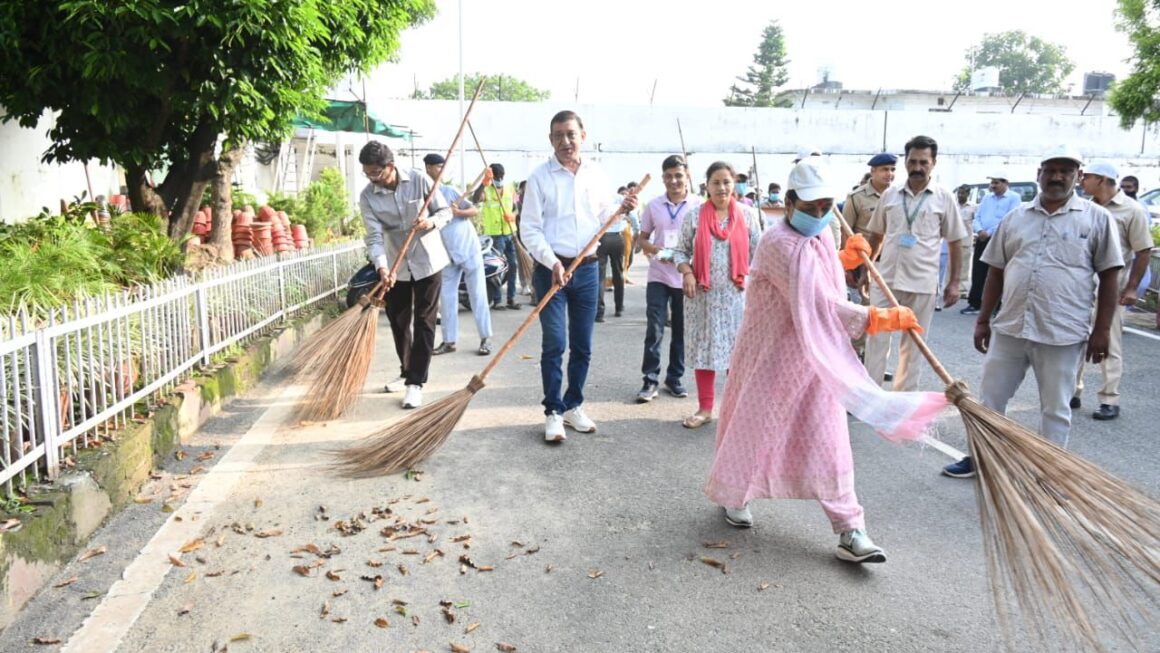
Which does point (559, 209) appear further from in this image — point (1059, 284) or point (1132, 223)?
point (1132, 223)

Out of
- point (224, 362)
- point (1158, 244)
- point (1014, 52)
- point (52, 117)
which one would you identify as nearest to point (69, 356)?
point (224, 362)

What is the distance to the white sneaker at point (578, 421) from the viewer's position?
5.35m

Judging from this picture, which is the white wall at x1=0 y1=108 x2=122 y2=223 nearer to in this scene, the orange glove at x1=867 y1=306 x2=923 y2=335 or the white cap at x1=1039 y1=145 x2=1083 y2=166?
the orange glove at x1=867 y1=306 x2=923 y2=335

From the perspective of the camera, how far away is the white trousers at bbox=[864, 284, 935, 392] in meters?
5.60

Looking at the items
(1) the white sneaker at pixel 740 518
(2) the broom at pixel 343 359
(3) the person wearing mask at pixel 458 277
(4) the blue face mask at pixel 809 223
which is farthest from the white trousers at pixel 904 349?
(3) the person wearing mask at pixel 458 277

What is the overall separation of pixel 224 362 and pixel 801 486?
4.40 meters

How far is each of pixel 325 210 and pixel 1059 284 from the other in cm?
1243

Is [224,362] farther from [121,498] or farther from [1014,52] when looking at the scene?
[1014,52]

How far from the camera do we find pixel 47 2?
249 inches

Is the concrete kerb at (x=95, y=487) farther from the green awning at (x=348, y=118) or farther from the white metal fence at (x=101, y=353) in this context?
the green awning at (x=348, y=118)

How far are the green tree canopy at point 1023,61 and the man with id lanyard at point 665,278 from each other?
93.0 meters

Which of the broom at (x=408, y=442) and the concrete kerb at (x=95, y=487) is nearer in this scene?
the concrete kerb at (x=95, y=487)

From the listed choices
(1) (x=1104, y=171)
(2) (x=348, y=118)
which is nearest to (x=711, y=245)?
(1) (x=1104, y=171)

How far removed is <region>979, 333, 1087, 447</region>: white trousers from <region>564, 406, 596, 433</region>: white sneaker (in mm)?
2268
